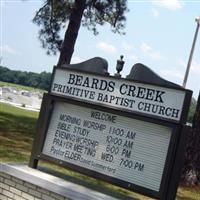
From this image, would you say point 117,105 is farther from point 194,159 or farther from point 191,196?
point 194,159

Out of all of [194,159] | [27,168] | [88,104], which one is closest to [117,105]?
[88,104]

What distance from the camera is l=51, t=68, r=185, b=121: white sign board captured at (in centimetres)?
594

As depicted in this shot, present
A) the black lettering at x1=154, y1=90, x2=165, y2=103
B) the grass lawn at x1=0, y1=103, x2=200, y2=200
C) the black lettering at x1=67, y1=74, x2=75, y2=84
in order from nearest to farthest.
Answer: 1. the black lettering at x1=154, y1=90, x2=165, y2=103
2. the black lettering at x1=67, y1=74, x2=75, y2=84
3. the grass lawn at x1=0, y1=103, x2=200, y2=200

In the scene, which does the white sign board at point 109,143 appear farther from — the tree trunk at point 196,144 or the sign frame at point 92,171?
the tree trunk at point 196,144

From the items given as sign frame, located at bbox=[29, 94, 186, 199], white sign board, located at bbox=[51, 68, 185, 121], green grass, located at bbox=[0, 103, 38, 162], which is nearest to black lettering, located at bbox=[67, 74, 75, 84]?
white sign board, located at bbox=[51, 68, 185, 121]

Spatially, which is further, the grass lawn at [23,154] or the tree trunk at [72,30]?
the tree trunk at [72,30]

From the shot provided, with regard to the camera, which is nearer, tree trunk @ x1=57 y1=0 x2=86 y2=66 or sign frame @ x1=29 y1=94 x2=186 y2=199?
sign frame @ x1=29 y1=94 x2=186 y2=199

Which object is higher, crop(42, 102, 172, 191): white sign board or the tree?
the tree

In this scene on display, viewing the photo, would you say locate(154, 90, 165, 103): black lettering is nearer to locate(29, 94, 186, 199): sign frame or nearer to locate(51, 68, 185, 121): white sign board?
locate(51, 68, 185, 121): white sign board

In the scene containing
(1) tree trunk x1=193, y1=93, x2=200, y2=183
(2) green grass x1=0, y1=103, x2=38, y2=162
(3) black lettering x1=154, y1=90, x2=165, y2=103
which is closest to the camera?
(3) black lettering x1=154, y1=90, x2=165, y2=103

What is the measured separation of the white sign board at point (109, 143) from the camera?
6012mm

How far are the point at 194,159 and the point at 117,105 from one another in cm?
578

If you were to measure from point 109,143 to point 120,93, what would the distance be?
62 centimetres

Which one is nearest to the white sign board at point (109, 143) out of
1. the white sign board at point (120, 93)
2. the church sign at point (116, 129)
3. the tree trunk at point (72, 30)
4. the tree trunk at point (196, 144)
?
the church sign at point (116, 129)
